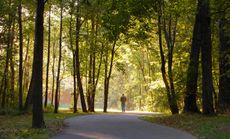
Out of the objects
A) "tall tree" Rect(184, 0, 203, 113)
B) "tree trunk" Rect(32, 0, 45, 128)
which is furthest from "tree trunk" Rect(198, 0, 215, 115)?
"tree trunk" Rect(32, 0, 45, 128)

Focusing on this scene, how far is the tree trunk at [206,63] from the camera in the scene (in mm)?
22234

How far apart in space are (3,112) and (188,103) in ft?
43.7

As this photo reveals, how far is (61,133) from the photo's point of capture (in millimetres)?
16234

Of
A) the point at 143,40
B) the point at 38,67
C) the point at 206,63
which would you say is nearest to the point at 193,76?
the point at 206,63

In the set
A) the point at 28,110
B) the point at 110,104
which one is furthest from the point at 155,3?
the point at 110,104

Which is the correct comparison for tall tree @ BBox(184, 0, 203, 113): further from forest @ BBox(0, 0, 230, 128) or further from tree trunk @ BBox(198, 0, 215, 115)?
tree trunk @ BBox(198, 0, 215, 115)

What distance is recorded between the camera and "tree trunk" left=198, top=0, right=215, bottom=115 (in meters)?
22.2

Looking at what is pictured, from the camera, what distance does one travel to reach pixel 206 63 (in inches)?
887

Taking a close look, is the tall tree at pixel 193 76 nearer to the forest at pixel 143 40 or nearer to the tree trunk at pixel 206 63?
the forest at pixel 143 40

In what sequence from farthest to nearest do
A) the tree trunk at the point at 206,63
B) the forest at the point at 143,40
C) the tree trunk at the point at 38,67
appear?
1. the tree trunk at the point at 206,63
2. the forest at the point at 143,40
3. the tree trunk at the point at 38,67

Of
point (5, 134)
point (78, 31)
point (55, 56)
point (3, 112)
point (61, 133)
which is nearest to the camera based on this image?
point (5, 134)

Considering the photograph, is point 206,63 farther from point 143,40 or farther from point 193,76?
point 143,40

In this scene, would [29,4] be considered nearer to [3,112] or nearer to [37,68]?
[3,112]

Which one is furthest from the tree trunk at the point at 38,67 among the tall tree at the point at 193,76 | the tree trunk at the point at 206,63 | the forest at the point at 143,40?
the tall tree at the point at 193,76
